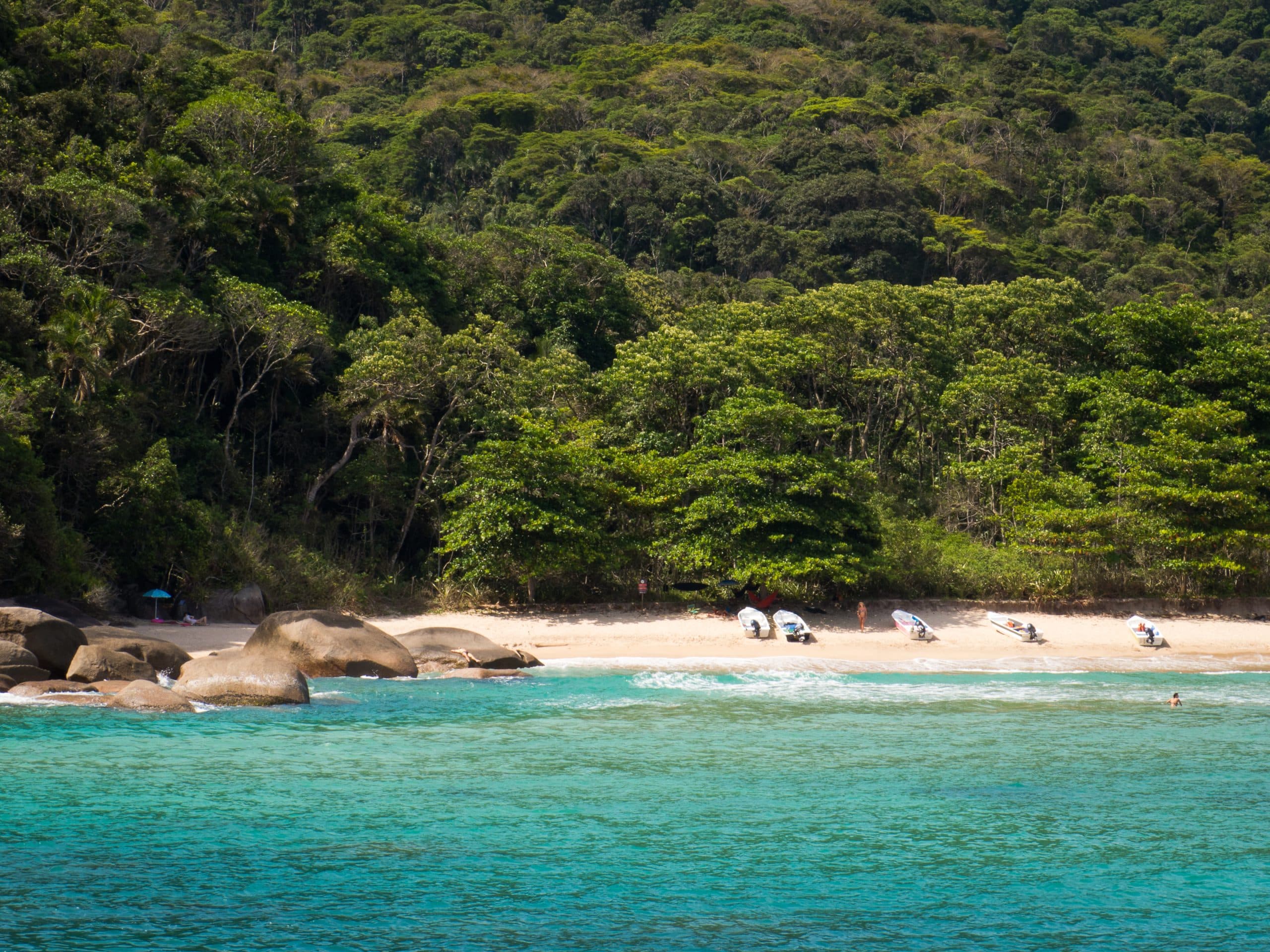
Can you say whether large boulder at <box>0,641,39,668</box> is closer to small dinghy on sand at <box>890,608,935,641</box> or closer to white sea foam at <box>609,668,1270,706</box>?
white sea foam at <box>609,668,1270,706</box>

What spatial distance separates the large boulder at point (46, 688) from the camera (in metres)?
17.5

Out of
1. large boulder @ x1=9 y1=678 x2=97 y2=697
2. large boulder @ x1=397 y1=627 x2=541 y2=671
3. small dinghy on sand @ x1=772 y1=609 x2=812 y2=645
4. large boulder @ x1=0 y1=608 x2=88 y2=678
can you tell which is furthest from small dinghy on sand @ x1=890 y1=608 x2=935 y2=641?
large boulder @ x1=0 y1=608 x2=88 y2=678

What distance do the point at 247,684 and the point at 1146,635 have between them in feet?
63.9

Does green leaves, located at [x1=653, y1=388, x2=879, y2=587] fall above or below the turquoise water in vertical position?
above

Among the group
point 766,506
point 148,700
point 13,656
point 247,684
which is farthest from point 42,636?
point 766,506

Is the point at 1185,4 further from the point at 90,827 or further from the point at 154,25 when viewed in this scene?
the point at 90,827

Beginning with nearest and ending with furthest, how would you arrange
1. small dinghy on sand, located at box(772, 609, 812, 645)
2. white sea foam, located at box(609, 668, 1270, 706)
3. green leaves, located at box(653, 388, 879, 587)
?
white sea foam, located at box(609, 668, 1270, 706)
small dinghy on sand, located at box(772, 609, 812, 645)
green leaves, located at box(653, 388, 879, 587)

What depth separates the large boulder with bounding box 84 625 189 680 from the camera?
19000mm

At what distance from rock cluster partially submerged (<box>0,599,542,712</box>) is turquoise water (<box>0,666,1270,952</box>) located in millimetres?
656

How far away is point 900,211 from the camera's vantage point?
62.3 m

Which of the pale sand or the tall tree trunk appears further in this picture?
the tall tree trunk

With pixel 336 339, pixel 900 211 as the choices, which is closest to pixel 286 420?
pixel 336 339

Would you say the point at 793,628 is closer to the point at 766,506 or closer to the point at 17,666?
the point at 766,506

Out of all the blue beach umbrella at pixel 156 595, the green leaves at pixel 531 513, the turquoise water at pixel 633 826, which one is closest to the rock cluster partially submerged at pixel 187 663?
the turquoise water at pixel 633 826
